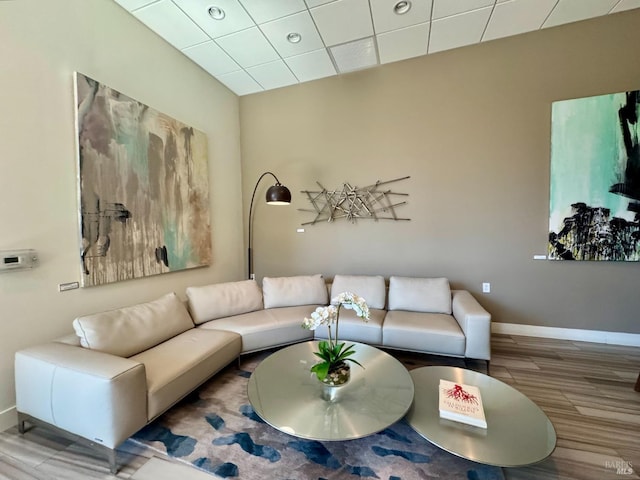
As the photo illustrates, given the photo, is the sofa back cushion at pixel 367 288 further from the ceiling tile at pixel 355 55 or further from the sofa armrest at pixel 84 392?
the ceiling tile at pixel 355 55

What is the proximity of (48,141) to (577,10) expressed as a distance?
4783 mm

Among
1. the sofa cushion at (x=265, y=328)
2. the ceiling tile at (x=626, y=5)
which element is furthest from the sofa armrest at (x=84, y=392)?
the ceiling tile at (x=626, y=5)

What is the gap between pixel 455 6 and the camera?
246 cm

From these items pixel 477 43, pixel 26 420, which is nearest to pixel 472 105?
pixel 477 43

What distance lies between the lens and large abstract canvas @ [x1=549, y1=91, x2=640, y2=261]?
8.64ft

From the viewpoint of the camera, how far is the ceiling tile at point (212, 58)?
9.73 ft

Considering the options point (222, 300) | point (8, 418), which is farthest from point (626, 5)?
point (8, 418)

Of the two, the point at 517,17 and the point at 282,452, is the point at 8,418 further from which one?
the point at 517,17

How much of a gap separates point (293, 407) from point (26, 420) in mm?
1723

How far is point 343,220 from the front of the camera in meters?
3.64

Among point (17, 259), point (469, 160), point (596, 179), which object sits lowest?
point (17, 259)

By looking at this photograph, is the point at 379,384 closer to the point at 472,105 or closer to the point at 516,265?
the point at 516,265

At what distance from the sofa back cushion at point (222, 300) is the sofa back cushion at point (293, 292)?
12 cm

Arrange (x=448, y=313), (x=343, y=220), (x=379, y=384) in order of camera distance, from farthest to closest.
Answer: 1. (x=343, y=220)
2. (x=448, y=313)
3. (x=379, y=384)
